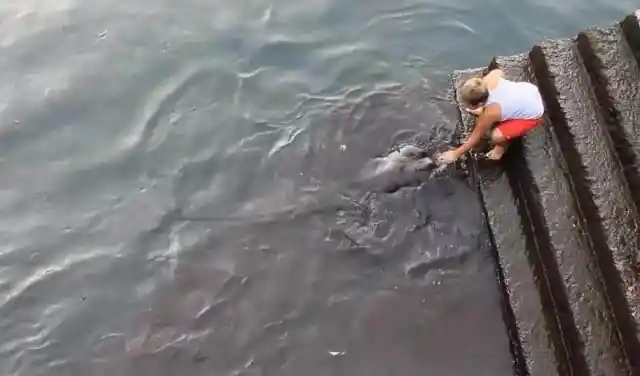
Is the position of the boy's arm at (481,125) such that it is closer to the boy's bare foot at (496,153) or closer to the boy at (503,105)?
the boy at (503,105)

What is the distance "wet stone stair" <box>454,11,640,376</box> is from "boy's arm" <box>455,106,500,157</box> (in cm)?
21

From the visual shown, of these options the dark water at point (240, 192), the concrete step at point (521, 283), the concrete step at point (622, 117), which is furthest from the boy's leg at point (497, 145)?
the concrete step at point (622, 117)

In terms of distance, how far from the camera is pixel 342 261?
230 inches

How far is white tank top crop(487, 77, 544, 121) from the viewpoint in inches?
226

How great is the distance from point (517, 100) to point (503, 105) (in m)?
0.11

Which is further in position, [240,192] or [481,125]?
[240,192]

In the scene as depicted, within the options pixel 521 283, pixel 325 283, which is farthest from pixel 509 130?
pixel 325 283

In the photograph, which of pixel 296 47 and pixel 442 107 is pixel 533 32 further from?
pixel 296 47

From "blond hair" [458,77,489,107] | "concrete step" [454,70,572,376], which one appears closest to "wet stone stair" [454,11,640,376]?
"concrete step" [454,70,572,376]

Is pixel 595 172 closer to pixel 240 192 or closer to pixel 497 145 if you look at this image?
pixel 497 145

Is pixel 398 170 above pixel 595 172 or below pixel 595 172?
below

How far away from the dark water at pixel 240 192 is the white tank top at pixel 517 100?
2.80ft

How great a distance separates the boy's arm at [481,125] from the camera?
19.3ft

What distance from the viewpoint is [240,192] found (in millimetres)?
6336
